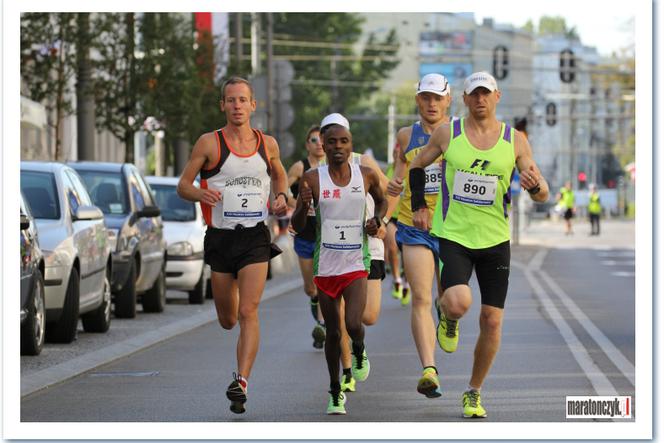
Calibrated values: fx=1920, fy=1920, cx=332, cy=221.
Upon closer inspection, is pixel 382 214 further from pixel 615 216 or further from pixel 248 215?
pixel 615 216

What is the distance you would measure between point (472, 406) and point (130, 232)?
365 inches

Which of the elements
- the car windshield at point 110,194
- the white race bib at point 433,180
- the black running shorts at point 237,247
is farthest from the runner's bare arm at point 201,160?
the car windshield at point 110,194

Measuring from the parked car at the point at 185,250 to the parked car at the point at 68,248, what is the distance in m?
4.84

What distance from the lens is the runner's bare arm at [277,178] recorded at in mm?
11008

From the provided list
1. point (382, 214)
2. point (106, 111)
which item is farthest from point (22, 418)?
point (106, 111)

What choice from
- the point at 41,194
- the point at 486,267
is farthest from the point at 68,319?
the point at 486,267

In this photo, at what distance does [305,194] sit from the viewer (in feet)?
36.1

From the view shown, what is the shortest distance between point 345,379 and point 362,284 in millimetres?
877

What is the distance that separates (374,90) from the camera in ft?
294

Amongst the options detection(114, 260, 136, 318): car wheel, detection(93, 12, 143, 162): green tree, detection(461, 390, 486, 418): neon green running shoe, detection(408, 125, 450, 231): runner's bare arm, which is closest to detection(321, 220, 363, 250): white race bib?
detection(408, 125, 450, 231): runner's bare arm

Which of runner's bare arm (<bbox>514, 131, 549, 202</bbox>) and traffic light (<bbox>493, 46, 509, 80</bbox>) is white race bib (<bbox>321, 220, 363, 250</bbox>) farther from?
traffic light (<bbox>493, 46, 509, 80</bbox>)

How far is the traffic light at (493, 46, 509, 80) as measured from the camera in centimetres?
5478

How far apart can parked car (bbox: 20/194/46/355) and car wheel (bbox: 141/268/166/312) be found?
580cm

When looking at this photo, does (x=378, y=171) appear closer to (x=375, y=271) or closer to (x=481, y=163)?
(x=375, y=271)
